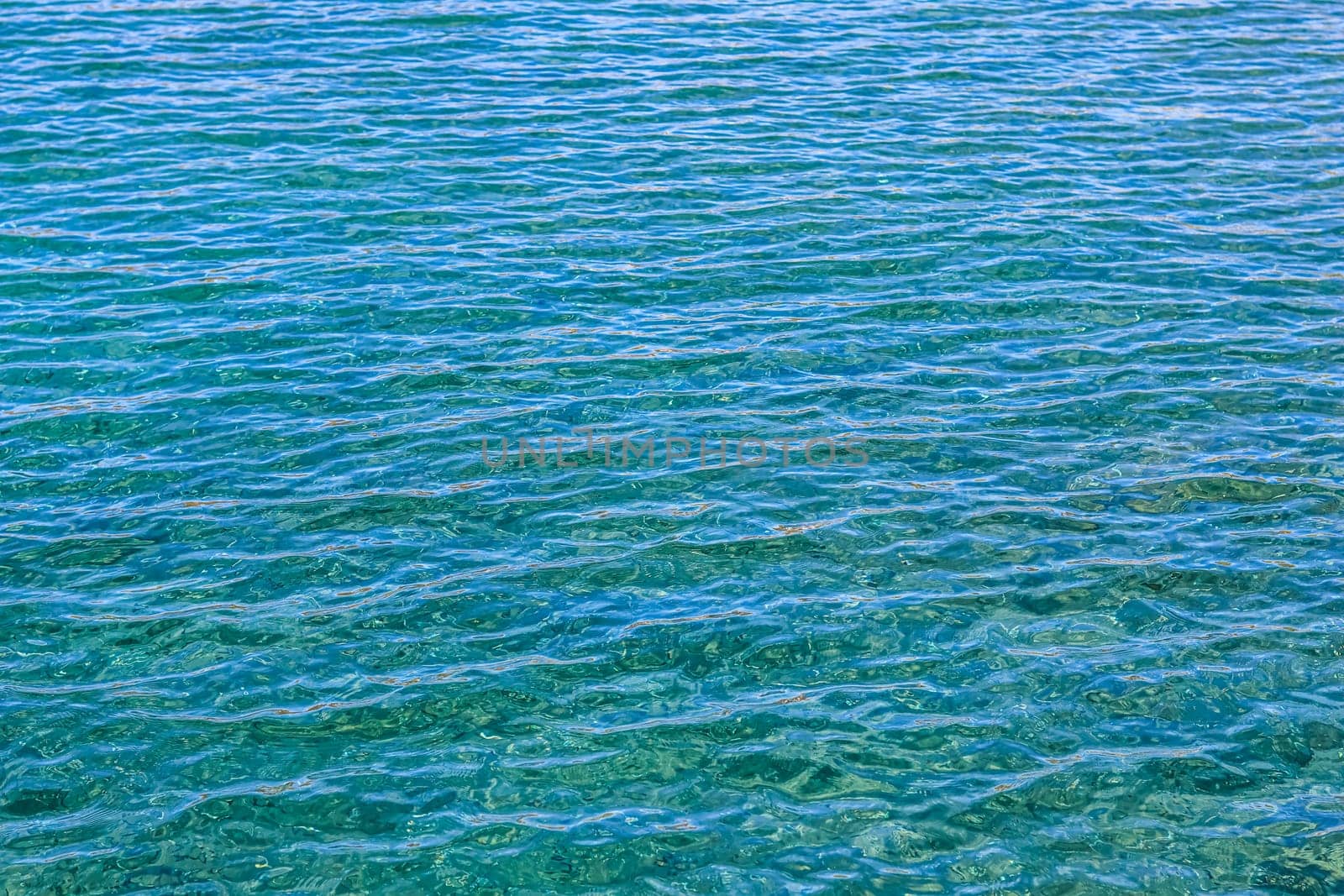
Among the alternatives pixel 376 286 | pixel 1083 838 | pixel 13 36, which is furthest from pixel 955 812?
pixel 13 36

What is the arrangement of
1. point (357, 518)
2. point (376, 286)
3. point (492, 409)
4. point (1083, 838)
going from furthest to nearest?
point (376, 286) → point (492, 409) → point (357, 518) → point (1083, 838)

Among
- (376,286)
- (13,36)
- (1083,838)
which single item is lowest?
(1083,838)

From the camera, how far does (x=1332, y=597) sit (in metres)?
15.4

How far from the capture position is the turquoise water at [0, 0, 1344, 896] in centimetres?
1241

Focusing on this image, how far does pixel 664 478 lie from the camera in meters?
17.8

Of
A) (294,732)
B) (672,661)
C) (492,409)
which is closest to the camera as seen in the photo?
(294,732)

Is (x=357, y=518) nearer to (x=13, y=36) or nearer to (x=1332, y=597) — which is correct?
(x=1332, y=597)

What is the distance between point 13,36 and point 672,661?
2755cm

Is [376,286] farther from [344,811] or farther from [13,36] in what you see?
[13,36]

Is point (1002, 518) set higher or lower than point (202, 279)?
lower

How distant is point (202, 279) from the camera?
22312 millimetres

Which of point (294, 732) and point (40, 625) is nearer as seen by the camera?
point (294, 732)

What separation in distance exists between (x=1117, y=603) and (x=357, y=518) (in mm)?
9450

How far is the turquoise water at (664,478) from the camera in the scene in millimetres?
12406
